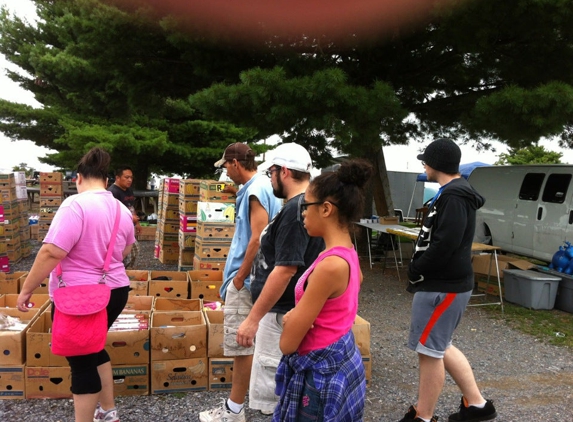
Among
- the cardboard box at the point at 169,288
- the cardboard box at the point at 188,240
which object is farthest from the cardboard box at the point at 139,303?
the cardboard box at the point at 188,240

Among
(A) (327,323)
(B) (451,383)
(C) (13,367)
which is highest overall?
(A) (327,323)

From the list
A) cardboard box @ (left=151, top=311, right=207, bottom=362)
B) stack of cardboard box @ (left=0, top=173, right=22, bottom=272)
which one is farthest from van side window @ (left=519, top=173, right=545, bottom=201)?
stack of cardboard box @ (left=0, top=173, right=22, bottom=272)

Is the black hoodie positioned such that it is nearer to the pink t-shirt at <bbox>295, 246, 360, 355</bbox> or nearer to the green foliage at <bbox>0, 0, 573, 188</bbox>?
the pink t-shirt at <bbox>295, 246, 360, 355</bbox>

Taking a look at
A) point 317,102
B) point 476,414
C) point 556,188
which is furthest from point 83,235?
point 556,188

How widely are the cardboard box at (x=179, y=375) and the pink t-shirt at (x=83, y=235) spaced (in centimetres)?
123

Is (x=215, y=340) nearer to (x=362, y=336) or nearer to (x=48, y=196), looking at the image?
(x=362, y=336)

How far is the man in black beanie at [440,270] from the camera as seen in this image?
10.2ft

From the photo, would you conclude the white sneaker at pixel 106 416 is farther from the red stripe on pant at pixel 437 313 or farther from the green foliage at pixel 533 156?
the green foliage at pixel 533 156

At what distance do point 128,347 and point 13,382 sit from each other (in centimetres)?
84

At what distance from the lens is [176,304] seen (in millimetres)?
4781

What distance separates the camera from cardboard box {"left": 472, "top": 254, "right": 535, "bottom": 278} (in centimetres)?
815

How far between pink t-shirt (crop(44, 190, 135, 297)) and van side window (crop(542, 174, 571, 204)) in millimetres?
8129

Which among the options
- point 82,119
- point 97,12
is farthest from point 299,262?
point 82,119

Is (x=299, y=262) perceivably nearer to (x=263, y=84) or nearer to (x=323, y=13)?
(x=263, y=84)
